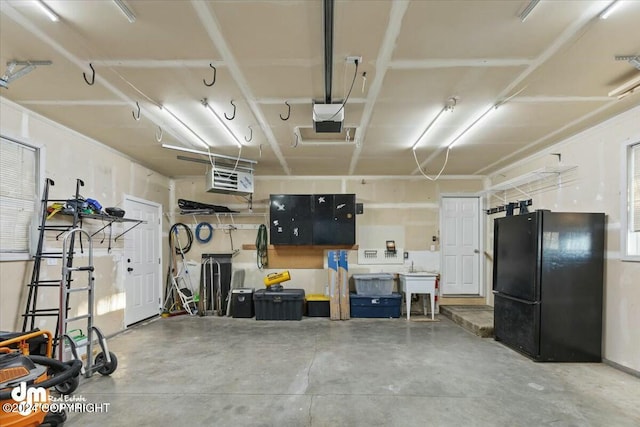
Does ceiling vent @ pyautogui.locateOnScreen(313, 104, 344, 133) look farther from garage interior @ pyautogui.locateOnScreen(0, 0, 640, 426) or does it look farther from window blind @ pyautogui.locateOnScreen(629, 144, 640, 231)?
window blind @ pyautogui.locateOnScreen(629, 144, 640, 231)

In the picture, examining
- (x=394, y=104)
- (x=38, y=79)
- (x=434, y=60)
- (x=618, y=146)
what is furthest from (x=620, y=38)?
(x=38, y=79)

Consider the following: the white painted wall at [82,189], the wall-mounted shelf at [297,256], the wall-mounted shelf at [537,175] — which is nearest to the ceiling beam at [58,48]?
the white painted wall at [82,189]

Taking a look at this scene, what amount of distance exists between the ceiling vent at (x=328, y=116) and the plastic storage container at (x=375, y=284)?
3.60m

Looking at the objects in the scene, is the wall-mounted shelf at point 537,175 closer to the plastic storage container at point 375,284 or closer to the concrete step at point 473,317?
the concrete step at point 473,317

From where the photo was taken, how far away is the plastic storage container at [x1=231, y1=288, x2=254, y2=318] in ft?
19.5

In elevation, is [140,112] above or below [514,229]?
above

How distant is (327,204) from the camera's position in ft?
20.4

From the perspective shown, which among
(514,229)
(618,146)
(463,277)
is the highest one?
(618,146)

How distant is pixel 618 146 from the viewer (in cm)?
348

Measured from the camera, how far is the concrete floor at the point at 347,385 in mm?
2518

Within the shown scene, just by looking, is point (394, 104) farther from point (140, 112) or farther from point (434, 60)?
point (140, 112)

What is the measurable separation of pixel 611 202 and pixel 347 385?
3.45m

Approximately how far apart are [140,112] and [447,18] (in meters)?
2.97

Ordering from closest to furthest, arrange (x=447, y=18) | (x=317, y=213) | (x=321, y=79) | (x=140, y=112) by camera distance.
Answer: (x=447, y=18)
(x=321, y=79)
(x=140, y=112)
(x=317, y=213)
